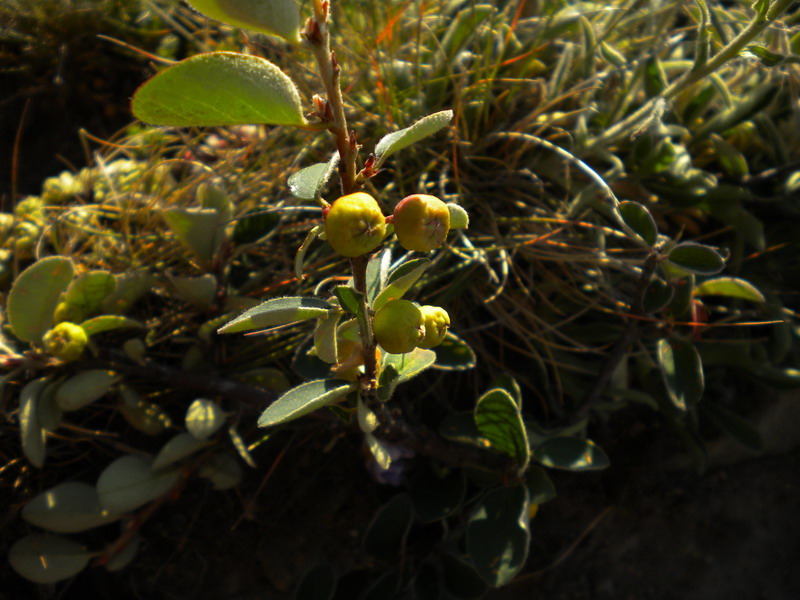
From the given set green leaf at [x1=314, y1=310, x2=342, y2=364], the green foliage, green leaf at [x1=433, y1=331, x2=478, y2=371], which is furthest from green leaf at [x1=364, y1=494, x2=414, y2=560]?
green leaf at [x1=314, y1=310, x2=342, y2=364]

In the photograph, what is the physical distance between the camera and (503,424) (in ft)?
2.83

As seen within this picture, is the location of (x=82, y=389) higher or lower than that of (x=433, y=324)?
lower

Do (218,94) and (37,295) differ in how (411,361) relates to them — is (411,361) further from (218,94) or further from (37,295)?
(37,295)

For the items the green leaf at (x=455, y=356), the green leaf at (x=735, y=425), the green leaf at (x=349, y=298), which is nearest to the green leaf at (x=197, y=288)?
the green leaf at (x=455, y=356)

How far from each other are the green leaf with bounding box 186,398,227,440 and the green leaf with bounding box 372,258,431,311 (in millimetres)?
380

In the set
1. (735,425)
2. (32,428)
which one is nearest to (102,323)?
(32,428)

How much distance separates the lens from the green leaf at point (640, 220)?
0.88 meters

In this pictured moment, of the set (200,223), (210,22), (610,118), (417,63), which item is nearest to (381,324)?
(200,223)

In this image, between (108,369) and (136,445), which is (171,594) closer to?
(136,445)

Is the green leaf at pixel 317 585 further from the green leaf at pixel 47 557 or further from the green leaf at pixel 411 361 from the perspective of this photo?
the green leaf at pixel 411 361

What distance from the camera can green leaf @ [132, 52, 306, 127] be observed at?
0.46 m

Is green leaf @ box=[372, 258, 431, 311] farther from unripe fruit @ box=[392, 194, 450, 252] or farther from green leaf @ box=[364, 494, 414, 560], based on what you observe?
green leaf @ box=[364, 494, 414, 560]

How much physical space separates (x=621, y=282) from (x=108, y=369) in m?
0.84

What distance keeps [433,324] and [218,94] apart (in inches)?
10.1
